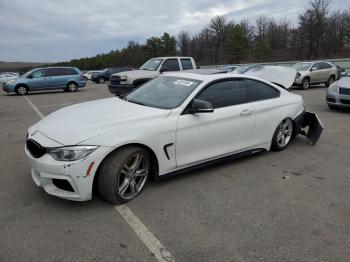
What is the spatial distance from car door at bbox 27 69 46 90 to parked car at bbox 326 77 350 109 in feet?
52.5

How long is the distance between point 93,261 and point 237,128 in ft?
9.43

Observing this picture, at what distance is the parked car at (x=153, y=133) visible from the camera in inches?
135

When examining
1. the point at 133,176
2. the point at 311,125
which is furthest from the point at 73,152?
the point at 311,125

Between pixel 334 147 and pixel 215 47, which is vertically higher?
pixel 215 47

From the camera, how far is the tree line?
49.1m

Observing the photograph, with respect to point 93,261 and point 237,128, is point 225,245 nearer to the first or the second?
point 93,261

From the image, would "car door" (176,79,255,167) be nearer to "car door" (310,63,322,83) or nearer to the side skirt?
the side skirt

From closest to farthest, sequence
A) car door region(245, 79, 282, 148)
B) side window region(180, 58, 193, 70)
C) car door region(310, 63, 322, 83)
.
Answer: car door region(245, 79, 282, 148) < side window region(180, 58, 193, 70) < car door region(310, 63, 322, 83)

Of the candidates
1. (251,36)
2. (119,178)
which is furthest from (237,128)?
(251,36)

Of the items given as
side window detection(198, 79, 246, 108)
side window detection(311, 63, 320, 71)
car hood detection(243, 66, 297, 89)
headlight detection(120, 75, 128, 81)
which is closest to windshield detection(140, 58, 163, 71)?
Answer: headlight detection(120, 75, 128, 81)

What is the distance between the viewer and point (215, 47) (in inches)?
2798

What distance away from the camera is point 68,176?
11.0 ft

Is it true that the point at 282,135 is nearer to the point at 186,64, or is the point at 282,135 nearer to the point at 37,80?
the point at 186,64

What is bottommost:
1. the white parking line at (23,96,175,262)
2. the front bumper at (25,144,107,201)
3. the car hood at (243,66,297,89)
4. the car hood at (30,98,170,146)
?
the white parking line at (23,96,175,262)
